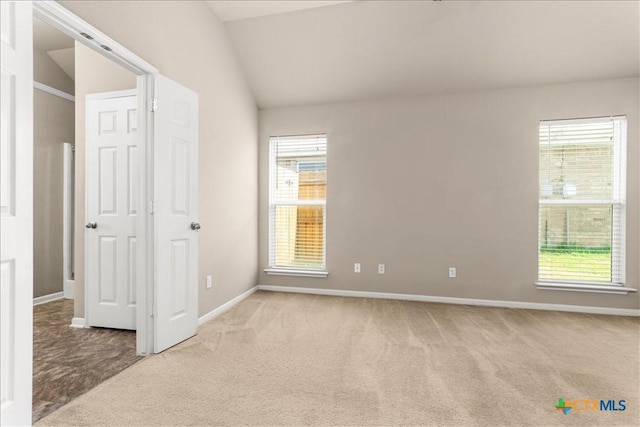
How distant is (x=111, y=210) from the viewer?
122 inches

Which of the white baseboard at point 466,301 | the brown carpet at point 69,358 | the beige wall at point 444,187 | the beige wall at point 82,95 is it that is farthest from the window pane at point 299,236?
the beige wall at point 82,95

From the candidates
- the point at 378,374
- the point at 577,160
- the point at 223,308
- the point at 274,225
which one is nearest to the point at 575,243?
the point at 577,160

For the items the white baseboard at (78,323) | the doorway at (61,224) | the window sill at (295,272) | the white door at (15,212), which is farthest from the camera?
the window sill at (295,272)

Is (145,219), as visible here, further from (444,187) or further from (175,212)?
(444,187)

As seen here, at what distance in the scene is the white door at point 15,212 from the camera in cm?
143

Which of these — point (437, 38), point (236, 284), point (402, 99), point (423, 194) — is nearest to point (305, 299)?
point (236, 284)

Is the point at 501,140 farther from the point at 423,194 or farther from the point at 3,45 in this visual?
the point at 3,45

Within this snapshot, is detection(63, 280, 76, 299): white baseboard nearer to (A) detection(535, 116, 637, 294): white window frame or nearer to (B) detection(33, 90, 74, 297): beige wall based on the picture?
(B) detection(33, 90, 74, 297): beige wall

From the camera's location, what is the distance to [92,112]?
122 inches

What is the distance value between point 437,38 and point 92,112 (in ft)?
11.6

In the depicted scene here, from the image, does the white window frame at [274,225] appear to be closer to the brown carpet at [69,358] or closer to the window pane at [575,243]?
the brown carpet at [69,358]

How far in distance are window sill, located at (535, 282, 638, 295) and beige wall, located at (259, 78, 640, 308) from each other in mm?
64

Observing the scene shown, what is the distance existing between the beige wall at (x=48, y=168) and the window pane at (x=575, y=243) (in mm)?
5893

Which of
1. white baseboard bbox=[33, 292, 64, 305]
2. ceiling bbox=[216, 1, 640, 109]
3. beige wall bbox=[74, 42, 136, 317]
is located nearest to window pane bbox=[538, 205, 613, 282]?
ceiling bbox=[216, 1, 640, 109]
